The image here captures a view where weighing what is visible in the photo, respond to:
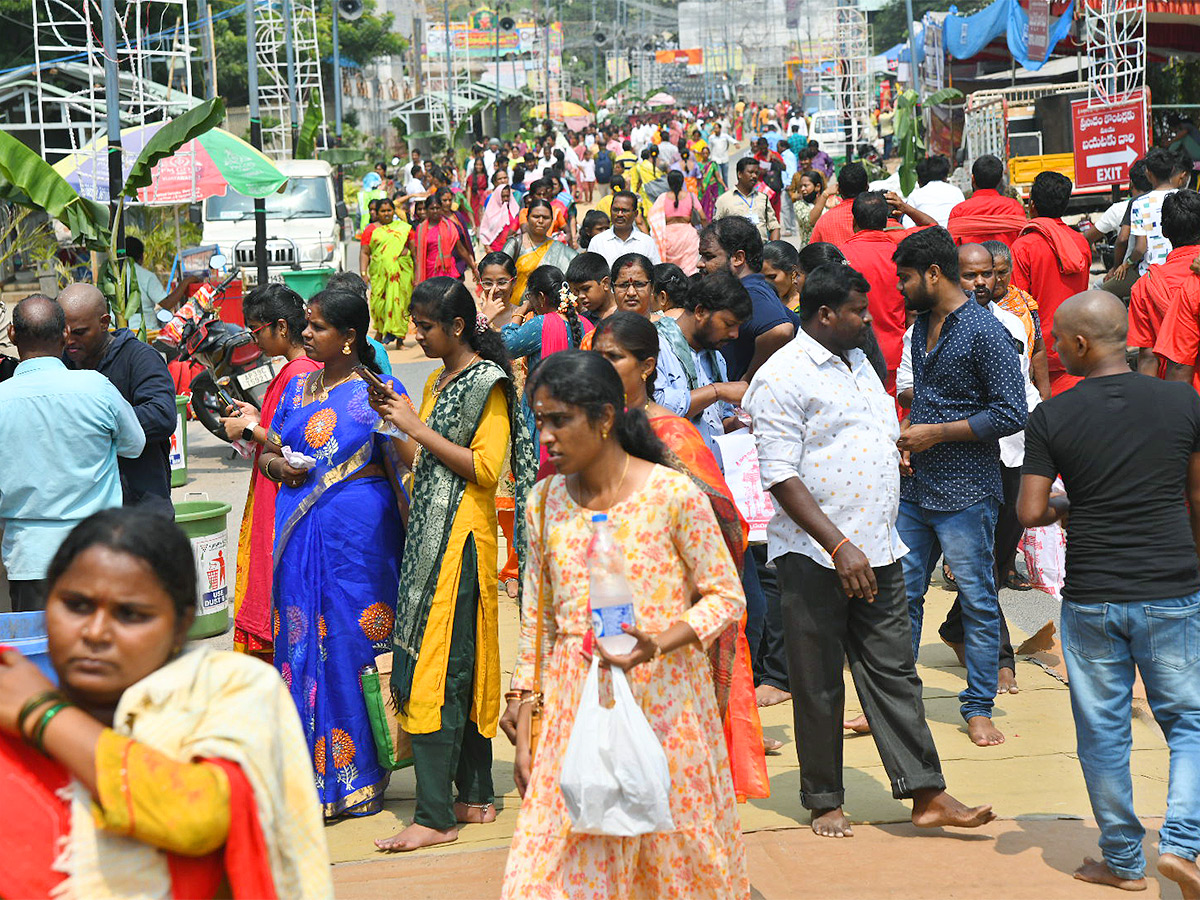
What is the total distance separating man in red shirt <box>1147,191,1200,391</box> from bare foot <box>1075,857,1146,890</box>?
2.97 metres

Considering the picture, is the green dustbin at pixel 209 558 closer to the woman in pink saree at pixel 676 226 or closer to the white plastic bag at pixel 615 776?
the white plastic bag at pixel 615 776

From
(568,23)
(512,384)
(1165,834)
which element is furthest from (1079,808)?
(568,23)

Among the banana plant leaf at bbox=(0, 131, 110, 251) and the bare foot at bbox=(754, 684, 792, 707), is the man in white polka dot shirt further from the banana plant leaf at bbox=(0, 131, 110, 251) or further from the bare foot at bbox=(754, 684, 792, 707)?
the banana plant leaf at bbox=(0, 131, 110, 251)

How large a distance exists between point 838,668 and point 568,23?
12546cm

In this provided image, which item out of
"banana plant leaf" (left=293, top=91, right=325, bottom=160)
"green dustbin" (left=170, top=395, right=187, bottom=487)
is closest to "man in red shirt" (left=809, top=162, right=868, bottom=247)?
"green dustbin" (left=170, top=395, right=187, bottom=487)

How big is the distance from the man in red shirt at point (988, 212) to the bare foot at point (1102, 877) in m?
5.57

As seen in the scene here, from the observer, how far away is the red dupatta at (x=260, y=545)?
17.0 feet

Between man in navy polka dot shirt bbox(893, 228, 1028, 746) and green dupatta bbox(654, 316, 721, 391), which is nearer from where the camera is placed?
man in navy polka dot shirt bbox(893, 228, 1028, 746)

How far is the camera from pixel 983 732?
5465 mm

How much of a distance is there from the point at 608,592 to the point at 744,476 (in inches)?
110

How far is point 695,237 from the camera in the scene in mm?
12328

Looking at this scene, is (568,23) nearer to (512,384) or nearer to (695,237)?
(695,237)

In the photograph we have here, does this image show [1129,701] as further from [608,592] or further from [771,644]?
[771,644]

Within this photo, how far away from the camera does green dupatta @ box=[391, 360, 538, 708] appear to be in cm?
452
